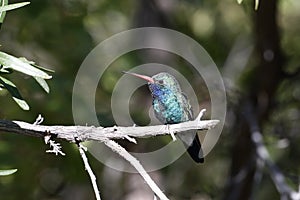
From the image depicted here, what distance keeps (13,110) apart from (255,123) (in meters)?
1.12

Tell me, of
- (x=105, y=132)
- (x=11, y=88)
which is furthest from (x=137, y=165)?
(x=11, y=88)

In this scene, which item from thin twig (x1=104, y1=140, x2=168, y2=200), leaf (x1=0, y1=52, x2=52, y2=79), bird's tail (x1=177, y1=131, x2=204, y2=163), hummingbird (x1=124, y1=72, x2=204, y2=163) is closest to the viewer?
thin twig (x1=104, y1=140, x2=168, y2=200)

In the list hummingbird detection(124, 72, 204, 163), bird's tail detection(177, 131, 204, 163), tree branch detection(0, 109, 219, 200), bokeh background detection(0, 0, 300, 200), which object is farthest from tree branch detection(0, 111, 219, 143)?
bokeh background detection(0, 0, 300, 200)

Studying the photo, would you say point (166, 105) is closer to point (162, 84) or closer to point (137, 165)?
point (162, 84)

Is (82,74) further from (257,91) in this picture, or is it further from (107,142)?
(107,142)

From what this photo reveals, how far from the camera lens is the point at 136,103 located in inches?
121

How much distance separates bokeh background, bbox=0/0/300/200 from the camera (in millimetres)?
2678

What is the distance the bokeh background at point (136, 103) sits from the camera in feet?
8.79

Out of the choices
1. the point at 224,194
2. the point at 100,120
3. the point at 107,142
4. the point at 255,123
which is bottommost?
the point at 224,194

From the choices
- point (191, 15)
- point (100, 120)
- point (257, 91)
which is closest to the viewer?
point (100, 120)

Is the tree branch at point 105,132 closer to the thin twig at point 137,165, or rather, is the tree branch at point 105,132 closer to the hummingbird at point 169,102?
the thin twig at point 137,165

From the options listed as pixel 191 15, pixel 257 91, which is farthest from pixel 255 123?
pixel 191 15

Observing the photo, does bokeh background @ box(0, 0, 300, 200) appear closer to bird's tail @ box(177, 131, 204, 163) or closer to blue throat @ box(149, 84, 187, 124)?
blue throat @ box(149, 84, 187, 124)

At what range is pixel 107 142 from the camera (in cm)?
130
